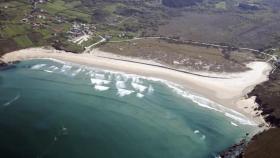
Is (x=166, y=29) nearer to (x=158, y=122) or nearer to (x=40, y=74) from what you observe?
(x=40, y=74)

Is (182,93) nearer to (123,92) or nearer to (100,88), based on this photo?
(123,92)

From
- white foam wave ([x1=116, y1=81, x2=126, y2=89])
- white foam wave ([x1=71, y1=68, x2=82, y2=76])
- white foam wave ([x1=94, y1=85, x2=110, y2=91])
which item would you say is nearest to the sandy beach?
white foam wave ([x1=71, y1=68, x2=82, y2=76])

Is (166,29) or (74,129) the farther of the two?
(166,29)

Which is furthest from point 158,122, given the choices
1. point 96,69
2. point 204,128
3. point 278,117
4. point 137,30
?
point 137,30

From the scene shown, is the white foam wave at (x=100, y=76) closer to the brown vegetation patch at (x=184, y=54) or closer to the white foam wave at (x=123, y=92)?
the white foam wave at (x=123, y=92)

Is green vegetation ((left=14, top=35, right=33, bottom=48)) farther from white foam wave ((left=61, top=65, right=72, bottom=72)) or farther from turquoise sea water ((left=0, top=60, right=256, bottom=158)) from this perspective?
white foam wave ((left=61, top=65, right=72, bottom=72))

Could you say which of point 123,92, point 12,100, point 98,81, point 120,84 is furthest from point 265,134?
point 12,100

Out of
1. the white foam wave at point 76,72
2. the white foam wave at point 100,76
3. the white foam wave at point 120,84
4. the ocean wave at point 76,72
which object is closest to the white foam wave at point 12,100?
the ocean wave at point 76,72
